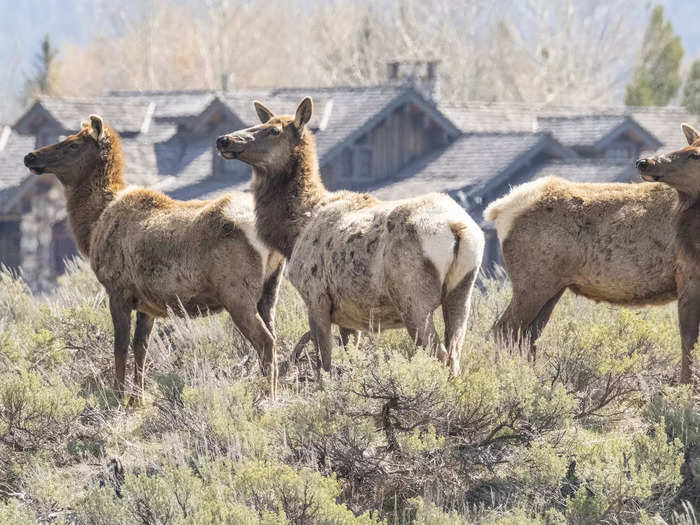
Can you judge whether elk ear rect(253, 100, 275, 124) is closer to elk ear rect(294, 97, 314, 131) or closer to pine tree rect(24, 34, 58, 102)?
elk ear rect(294, 97, 314, 131)

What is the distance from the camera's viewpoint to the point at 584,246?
9609mm

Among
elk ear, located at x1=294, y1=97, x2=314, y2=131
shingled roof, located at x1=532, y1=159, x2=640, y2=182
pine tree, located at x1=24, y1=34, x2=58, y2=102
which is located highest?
elk ear, located at x1=294, y1=97, x2=314, y2=131

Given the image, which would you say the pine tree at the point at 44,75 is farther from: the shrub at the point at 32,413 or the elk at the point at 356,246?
the shrub at the point at 32,413

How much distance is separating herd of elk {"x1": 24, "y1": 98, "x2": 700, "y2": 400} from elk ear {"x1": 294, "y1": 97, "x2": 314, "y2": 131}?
1cm

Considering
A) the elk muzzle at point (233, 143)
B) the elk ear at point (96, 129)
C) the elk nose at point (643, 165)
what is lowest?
the elk ear at point (96, 129)

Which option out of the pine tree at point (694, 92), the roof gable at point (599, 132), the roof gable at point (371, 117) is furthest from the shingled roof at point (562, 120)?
the roof gable at point (371, 117)

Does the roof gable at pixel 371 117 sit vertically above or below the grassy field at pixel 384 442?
below

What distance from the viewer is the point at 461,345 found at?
855cm

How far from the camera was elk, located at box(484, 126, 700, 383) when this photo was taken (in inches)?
370

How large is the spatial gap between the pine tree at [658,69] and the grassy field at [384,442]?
48414 millimetres

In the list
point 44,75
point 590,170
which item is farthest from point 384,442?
point 44,75

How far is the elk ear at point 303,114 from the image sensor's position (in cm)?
946

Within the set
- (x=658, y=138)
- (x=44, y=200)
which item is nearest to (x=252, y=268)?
(x=44, y=200)

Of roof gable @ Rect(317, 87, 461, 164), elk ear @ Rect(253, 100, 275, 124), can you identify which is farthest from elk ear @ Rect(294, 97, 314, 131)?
roof gable @ Rect(317, 87, 461, 164)
